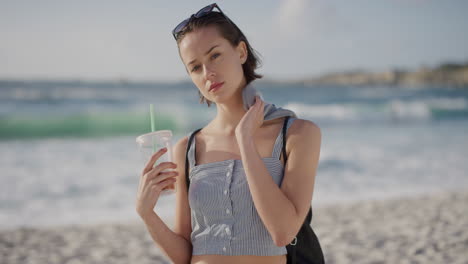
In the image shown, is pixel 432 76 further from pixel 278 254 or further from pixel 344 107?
pixel 278 254

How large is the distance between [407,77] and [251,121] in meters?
53.7

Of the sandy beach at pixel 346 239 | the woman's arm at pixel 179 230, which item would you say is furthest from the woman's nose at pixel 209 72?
the sandy beach at pixel 346 239

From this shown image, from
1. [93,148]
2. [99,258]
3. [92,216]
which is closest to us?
[99,258]

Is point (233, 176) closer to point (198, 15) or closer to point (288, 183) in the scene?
point (288, 183)

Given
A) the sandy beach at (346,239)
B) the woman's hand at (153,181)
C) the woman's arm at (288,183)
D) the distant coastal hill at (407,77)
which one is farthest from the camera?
the distant coastal hill at (407,77)

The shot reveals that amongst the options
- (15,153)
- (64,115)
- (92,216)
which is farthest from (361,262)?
(64,115)

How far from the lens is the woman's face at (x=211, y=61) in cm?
191

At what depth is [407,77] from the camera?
51.4 meters

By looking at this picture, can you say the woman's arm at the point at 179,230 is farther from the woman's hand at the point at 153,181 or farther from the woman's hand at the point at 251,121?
the woman's hand at the point at 251,121

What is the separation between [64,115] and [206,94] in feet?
60.8

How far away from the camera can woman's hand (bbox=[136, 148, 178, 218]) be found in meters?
1.84

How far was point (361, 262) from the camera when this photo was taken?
15.0 feet

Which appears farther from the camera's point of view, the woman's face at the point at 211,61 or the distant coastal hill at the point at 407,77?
the distant coastal hill at the point at 407,77

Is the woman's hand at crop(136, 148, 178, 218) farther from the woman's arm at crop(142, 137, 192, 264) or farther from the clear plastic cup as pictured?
the woman's arm at crop(142, 137, 192, 264)
